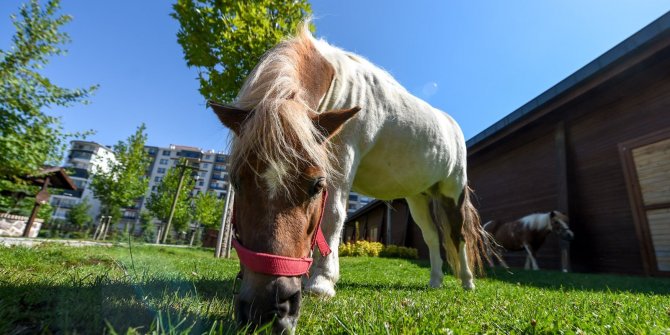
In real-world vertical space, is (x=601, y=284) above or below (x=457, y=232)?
below

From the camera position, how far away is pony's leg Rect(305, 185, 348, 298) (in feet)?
6.91

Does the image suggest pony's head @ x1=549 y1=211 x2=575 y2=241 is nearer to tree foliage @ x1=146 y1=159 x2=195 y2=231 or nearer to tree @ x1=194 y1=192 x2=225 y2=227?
tree foliage @ x1=146 y1=159 x2=195 y2=231

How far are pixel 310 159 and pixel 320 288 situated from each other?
0.96m

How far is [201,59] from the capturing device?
23.5 ft

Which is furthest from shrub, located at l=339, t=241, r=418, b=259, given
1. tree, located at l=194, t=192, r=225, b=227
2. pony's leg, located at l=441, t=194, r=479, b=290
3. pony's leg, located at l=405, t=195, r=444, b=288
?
tree, located at l=194, t=192, r=225, b=227

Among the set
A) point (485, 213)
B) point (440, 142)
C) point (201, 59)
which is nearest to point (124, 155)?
point (201, 59)

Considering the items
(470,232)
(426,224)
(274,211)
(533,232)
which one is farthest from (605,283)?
(274,211)

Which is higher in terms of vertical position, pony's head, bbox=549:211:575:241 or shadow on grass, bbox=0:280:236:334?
pony's head, bbox=549:211:575:241

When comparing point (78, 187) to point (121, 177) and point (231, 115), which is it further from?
point (231, 115)

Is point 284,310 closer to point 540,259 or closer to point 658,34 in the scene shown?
point 658,34

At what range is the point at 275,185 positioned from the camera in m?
1.49

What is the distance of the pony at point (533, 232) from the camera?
741 centimetres

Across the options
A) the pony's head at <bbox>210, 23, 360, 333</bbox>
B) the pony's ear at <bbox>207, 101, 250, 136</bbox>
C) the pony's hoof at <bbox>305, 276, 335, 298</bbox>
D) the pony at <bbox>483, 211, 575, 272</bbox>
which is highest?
the pony at <bbox>483, 211, 575, 272</bbox>

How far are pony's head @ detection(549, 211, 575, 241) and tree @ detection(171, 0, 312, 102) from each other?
7.66 meters
